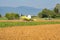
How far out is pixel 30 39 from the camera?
786 cm

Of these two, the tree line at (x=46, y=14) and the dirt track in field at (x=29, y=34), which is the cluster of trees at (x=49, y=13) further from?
the dirt track in field at (x=29, y=34)

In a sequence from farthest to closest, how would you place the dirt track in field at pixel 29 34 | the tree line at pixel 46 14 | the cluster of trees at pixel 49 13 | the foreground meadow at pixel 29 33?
the cluster of trees at pixel 49 13 < the tree line at pixel 46 14 < the foreground meadow at pixel 29 33 < the dirt track in field at pixel 29 34

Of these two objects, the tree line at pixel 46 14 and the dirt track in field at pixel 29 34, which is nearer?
the dirt track in field at pixel 29 34

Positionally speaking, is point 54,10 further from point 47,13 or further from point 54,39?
point 54,39

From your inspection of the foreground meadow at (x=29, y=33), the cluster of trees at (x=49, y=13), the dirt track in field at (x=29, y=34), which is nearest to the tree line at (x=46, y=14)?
the cluster of trees at (x=49, y=13)

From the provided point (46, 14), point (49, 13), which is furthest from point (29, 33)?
point (49, 13)

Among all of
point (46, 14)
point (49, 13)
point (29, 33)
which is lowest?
point (46, 14)

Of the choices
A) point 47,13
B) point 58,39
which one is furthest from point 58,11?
point 58,39

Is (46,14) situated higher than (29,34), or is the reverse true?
(29,34)

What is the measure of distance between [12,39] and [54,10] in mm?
66423

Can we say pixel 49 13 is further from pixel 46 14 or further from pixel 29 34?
pixel 29 34

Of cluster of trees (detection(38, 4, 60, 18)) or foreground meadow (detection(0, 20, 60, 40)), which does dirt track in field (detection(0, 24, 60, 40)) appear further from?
cluster of trees (detection(38, 4, 60, 18))

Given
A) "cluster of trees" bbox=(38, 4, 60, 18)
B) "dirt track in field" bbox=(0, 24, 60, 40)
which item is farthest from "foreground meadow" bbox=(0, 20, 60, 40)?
"cluster of trees" bbox=(38, 4, 60, 18)

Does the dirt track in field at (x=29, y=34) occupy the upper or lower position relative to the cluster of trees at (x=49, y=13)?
upper
